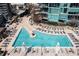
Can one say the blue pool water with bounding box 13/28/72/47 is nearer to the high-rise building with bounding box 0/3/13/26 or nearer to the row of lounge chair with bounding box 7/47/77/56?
the row of lounge chair with bounding box 7/47/77/56

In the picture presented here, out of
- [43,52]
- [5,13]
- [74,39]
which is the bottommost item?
[43,52]

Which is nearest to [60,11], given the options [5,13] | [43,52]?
[43,52]

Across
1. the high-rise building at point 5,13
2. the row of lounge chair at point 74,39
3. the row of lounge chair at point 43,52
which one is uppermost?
the high-rise building at point 5,13

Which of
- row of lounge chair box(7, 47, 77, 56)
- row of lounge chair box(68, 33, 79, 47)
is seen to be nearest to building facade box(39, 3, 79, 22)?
row of lounge chair box(68, 33, 79, 47)

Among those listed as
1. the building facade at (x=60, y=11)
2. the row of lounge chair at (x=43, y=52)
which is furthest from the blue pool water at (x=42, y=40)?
the building facade at (x=60, y=11)

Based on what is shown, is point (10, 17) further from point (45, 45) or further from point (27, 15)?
point (45, 45)

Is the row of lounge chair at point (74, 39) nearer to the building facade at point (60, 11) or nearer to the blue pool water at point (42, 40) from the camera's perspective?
the blue pool water at point (42, 40)

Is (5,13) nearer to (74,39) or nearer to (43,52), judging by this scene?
(43,52)

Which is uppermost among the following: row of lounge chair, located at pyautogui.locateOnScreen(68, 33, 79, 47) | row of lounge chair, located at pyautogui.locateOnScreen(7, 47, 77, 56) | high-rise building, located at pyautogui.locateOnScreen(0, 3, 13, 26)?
high-rise building, located at pyautogui.locateOnScreen(0, 3, 13, 26)
